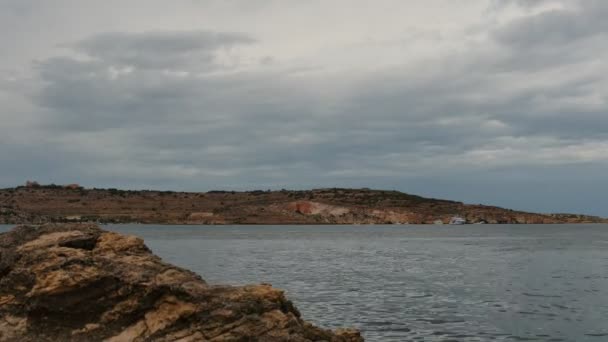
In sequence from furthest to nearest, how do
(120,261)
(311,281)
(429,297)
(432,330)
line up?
(311,281)
(429,297)
(432,330)
(120,261)

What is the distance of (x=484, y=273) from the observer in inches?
2350

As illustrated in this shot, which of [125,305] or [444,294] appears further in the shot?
[444,294]

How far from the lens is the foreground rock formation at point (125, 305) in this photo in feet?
53.0

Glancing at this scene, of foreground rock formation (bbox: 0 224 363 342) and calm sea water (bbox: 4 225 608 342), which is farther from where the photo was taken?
A: calm sea water (bbox: 4 225 608 342)

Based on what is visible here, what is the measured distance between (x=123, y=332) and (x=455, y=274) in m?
45.2

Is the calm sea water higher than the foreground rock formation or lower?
lower

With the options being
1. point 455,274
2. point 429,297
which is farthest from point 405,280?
point 429,297

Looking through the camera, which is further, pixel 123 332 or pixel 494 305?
pixel 494 305

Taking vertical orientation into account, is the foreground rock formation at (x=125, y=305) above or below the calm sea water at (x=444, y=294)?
above

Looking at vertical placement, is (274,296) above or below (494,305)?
above

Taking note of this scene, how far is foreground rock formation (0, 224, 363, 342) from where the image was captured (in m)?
16.1

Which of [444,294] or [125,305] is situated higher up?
[125,305]

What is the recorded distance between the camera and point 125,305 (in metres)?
16.6

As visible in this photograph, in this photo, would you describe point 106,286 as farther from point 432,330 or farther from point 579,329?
point 579,329
